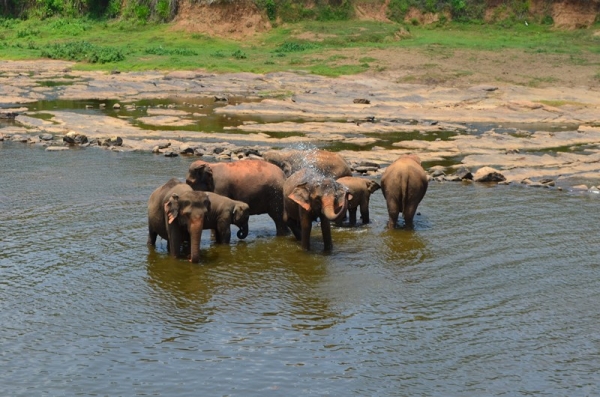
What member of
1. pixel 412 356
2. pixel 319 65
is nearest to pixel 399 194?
pixel 412 356

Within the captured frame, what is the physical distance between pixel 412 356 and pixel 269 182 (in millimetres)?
5123

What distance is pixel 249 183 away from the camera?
13.8 meters

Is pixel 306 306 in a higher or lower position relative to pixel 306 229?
lower

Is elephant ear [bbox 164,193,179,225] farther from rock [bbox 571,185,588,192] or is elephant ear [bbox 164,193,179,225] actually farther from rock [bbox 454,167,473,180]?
rock [bbox 571,185,588,192]

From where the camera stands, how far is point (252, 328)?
1007 centimetres

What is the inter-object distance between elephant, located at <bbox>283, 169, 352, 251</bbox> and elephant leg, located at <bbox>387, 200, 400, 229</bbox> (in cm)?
134

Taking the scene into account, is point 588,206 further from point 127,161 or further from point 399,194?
point 127,161

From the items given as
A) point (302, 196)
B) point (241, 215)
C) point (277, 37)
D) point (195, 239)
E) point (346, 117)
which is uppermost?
point (277, 37)

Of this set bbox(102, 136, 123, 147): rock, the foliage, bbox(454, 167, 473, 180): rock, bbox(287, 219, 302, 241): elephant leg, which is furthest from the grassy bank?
bbox(287, 219, 302, 241): elephant leg

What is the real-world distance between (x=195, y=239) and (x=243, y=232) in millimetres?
1269

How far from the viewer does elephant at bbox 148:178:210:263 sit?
12.1 meters

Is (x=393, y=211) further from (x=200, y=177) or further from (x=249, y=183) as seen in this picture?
(x=200, y=177)

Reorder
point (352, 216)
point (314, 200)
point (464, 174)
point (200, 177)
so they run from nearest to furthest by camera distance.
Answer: point (314, 200) → point (200, 177) → point (352, 216) → point (464, 174)

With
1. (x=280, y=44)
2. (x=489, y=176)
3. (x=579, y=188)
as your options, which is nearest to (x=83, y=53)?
(x=280, y=44)
